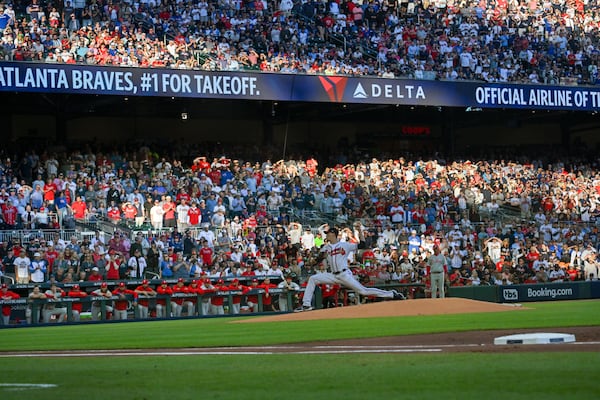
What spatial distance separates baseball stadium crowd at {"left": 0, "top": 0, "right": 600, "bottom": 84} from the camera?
32469 mm

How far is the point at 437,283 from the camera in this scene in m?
27.0

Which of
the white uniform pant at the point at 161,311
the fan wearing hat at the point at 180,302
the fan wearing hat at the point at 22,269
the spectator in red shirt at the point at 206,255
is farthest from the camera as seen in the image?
the spectator in red shirt at the point at 206,255

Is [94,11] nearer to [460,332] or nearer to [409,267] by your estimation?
[409,267]

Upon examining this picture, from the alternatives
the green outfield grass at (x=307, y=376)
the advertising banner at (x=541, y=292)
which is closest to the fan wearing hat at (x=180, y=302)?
the advertising banner at (x=541, y=292)

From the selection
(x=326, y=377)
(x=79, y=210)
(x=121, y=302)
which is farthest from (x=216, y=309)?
(x=326, y=377)

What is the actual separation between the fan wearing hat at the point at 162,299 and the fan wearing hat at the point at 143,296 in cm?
23

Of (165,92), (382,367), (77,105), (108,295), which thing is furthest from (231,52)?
(382,367)

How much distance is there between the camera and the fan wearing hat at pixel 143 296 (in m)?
25.2

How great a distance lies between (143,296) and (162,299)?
0.59 meters

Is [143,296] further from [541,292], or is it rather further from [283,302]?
[541,292]

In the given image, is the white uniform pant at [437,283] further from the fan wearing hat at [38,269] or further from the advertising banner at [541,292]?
the fan wearing hat at [38,269]

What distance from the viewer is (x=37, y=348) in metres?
14.9

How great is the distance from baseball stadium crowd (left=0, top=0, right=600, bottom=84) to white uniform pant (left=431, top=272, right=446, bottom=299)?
451 inches

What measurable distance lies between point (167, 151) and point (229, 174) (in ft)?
11.3
